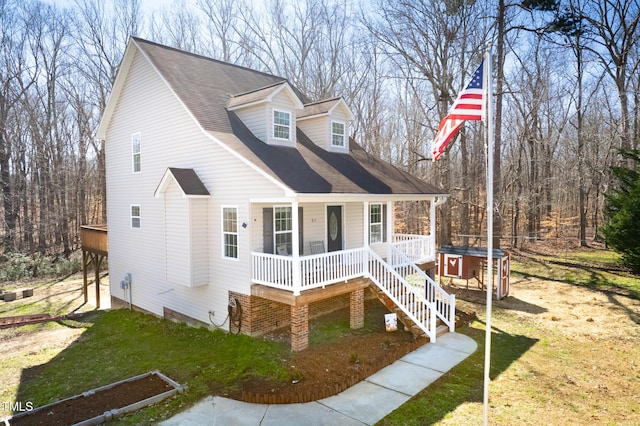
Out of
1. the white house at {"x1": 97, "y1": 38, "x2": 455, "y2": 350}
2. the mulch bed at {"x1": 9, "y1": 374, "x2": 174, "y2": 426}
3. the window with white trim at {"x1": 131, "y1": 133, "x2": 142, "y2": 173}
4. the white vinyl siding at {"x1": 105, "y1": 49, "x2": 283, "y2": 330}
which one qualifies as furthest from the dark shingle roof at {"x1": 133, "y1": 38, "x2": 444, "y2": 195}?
the mulch bed at {"x1": 9, "y1": 374, "x2": 174, "y2": 426}

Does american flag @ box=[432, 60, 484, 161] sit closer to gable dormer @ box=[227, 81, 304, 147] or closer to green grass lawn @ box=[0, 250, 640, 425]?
green grass lawn @ box=[0, 250, 640, 425]

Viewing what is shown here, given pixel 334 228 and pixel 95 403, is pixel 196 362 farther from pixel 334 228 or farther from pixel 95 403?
pixel 334 228

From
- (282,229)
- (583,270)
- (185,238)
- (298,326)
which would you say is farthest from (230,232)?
(583,270)

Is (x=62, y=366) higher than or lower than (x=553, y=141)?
lower

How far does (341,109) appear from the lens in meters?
14.8

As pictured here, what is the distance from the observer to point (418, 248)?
45.5 ft

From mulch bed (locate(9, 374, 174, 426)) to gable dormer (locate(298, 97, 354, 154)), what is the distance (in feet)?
30.6

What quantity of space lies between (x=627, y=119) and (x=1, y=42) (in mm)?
39380

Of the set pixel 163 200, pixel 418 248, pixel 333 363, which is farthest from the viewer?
pixel 418 248

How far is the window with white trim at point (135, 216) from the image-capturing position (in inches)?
554

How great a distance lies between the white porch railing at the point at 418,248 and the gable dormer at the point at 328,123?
4.18 m

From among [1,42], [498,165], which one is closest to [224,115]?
[498,165]

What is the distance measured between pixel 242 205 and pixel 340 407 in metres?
5.51

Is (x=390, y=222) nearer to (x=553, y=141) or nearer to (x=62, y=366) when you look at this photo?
(x=62, y=366)
